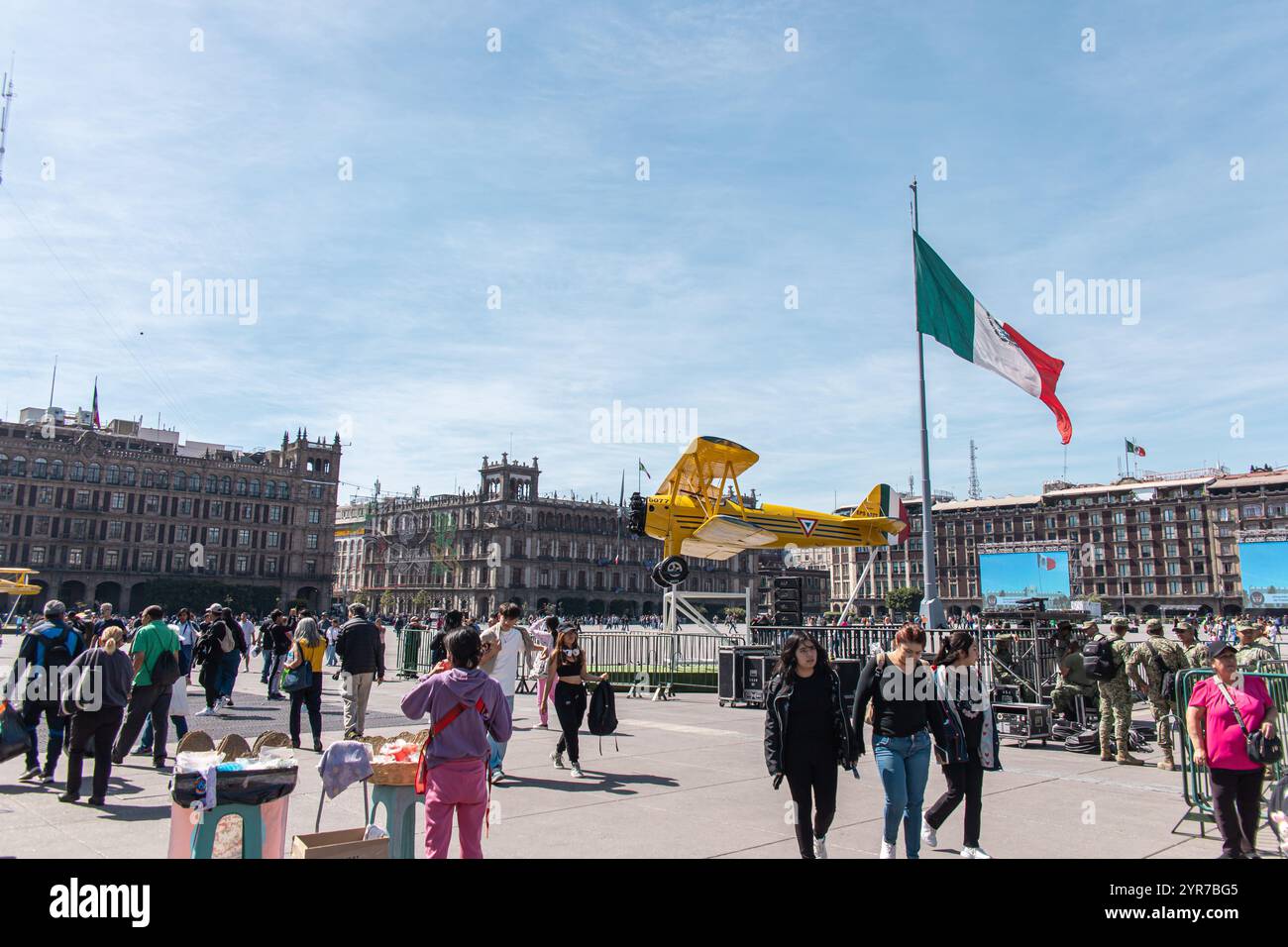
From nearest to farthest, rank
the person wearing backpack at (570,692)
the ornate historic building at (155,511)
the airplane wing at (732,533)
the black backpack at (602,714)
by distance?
the person wearing backpack at (570,692), the black backpack at (602,714), the airplane wing at (732,533), the ornate historic building at (155,511)

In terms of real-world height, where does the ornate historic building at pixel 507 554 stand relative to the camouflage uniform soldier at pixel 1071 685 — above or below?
above

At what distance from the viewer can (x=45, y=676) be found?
8594 mm

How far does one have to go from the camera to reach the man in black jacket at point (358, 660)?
397 inches

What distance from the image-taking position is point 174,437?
84438 millimetres

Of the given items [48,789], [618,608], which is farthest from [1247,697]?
[618,608]

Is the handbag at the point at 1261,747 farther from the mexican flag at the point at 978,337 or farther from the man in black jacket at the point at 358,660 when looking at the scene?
the mexican flag at the point at 978,337

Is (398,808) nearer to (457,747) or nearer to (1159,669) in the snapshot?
(457,747)

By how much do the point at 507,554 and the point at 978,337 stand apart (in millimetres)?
85109

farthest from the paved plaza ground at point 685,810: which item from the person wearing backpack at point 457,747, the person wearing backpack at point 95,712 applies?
the person wearing backpack at point 457,747

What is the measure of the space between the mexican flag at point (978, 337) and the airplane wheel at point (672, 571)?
24.0 ft

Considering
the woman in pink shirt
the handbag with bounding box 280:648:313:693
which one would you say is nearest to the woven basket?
the woman in pink shirt

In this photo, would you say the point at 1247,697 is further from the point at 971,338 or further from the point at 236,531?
the point at 236,531

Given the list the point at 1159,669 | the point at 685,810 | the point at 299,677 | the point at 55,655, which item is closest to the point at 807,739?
the point at 685,810

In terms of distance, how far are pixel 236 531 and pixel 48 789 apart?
81.8m
